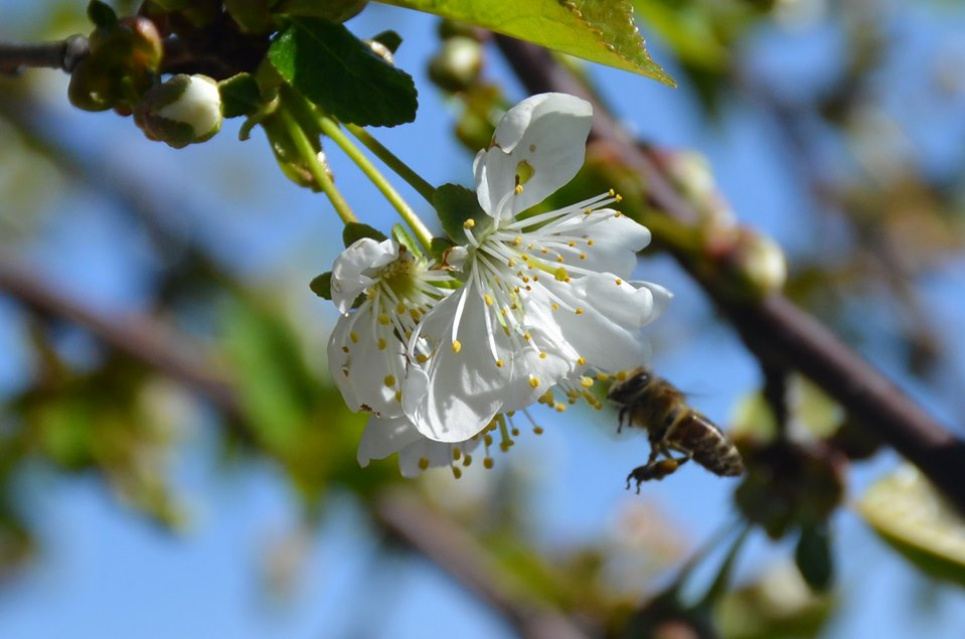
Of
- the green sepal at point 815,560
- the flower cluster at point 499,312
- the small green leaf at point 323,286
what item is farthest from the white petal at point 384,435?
the green sepal at point 815,560

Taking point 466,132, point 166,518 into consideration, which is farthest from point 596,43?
point 166,518

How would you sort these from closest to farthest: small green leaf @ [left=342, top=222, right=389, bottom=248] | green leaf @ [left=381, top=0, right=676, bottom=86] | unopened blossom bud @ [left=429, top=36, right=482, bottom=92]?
green leaf @ [left=381, top=0, right=676, bottom=86] < small green leaf @ [left=342, top=222, right=389, bottom=248] < unopened blossom bud @ [left=429, top=36, right=482, bottom=92]

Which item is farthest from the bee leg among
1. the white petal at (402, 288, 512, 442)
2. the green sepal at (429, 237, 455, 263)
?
the green sepal at (429, 237, 455, 263)

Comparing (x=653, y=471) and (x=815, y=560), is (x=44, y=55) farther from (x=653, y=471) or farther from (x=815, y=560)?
(x=815, y=560)

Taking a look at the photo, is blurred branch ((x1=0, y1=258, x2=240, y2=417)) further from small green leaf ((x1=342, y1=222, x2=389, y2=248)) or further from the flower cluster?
small green leaf ((x1=342, y1=222, x2=389, y2=248))

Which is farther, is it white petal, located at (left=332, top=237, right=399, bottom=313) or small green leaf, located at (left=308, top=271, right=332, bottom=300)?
small green leaf, located at (left=308, top=271, right=332, bottom=300)

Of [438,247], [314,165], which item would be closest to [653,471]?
[438,247]

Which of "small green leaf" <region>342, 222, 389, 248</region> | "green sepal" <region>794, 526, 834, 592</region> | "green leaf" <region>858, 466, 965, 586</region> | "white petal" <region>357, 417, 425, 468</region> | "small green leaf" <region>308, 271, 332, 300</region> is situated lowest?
"green leaf" <region>858, 466, 965, 586</region>

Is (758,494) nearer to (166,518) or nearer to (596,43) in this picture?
(596,43)

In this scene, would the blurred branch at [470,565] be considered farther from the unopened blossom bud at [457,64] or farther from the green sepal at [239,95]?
the green sepal at [239,95]
